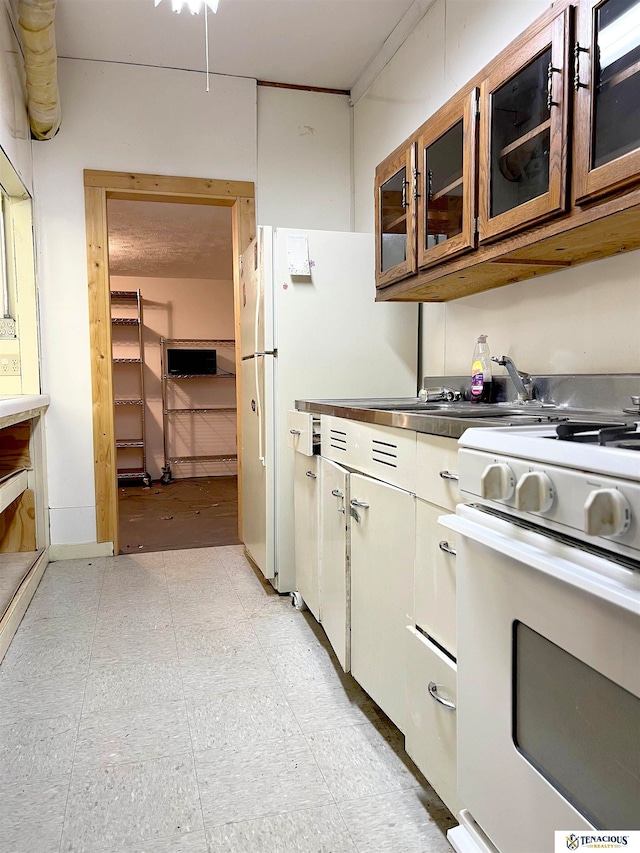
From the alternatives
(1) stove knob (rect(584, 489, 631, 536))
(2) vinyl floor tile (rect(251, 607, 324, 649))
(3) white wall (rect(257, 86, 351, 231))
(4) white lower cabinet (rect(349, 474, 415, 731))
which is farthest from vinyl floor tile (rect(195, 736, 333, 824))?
(3) white wall (rect(257, 86, 351, 231))

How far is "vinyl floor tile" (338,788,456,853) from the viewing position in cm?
122

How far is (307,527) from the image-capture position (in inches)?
89.0

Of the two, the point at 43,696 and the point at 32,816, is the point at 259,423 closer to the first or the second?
the point at 43,696

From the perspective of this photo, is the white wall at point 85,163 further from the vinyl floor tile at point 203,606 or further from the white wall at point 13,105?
the vinyl floor tile at point 203,606

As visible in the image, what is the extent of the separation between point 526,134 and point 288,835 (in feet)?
5.86

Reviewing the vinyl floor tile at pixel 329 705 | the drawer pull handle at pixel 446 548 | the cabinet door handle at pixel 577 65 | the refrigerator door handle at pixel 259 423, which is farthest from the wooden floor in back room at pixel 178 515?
the cabinet door handle at pixel 577 65

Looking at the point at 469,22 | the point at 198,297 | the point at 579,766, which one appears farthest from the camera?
the point at 198,297

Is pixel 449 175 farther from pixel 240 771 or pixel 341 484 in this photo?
pixel 240 771

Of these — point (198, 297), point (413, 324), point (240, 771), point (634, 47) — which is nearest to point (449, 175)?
point (634, 47)

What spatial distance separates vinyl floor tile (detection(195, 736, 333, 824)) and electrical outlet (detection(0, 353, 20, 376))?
7.96 ft

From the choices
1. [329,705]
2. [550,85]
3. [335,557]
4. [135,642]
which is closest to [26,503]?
[135,642]

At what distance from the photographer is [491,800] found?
93 centimetres

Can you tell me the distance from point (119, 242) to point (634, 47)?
4865 millimetres

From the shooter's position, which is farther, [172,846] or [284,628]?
[284,628]
